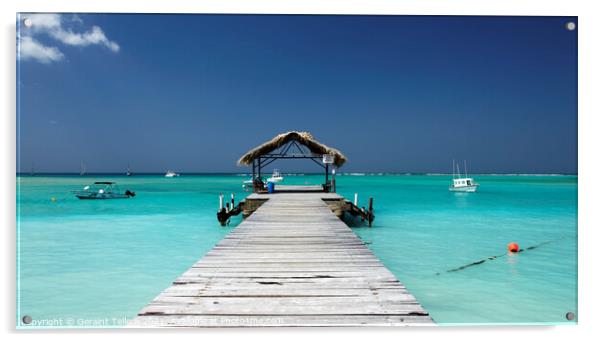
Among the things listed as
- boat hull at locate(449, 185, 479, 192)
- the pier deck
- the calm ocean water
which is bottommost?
the calm ocean water

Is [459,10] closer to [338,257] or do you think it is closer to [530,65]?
[530,65]

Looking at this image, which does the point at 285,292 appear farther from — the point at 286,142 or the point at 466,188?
the point at 466,188

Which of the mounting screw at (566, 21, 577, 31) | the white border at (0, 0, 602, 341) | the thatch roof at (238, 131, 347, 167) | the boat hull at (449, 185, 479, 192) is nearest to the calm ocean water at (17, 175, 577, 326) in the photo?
the white border at (0, 0, 602, 341)

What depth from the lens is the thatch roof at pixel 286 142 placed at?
1438 cm

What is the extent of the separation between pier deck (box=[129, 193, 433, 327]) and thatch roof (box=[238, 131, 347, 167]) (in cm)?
963

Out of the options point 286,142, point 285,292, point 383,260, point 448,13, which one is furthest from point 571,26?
point 286,142

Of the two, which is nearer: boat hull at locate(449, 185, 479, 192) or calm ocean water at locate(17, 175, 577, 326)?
calm ocean water at locate(17, 175, 577, 326)

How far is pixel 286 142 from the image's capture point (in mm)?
14664

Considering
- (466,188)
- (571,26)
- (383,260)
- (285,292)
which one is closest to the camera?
(285,292)

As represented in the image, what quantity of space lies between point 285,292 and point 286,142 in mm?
11894

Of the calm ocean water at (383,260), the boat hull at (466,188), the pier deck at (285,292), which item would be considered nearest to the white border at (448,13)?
the calm ocean water at (383,260)

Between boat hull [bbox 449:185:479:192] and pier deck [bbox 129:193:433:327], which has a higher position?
pier deck [bbox 129:193:433:327]

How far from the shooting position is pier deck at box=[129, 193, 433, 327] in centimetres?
247

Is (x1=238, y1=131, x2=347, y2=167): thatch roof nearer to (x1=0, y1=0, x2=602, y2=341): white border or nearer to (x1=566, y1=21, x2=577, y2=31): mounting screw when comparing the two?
(x1=0, y1=0, x2=602, y2=341): white border
